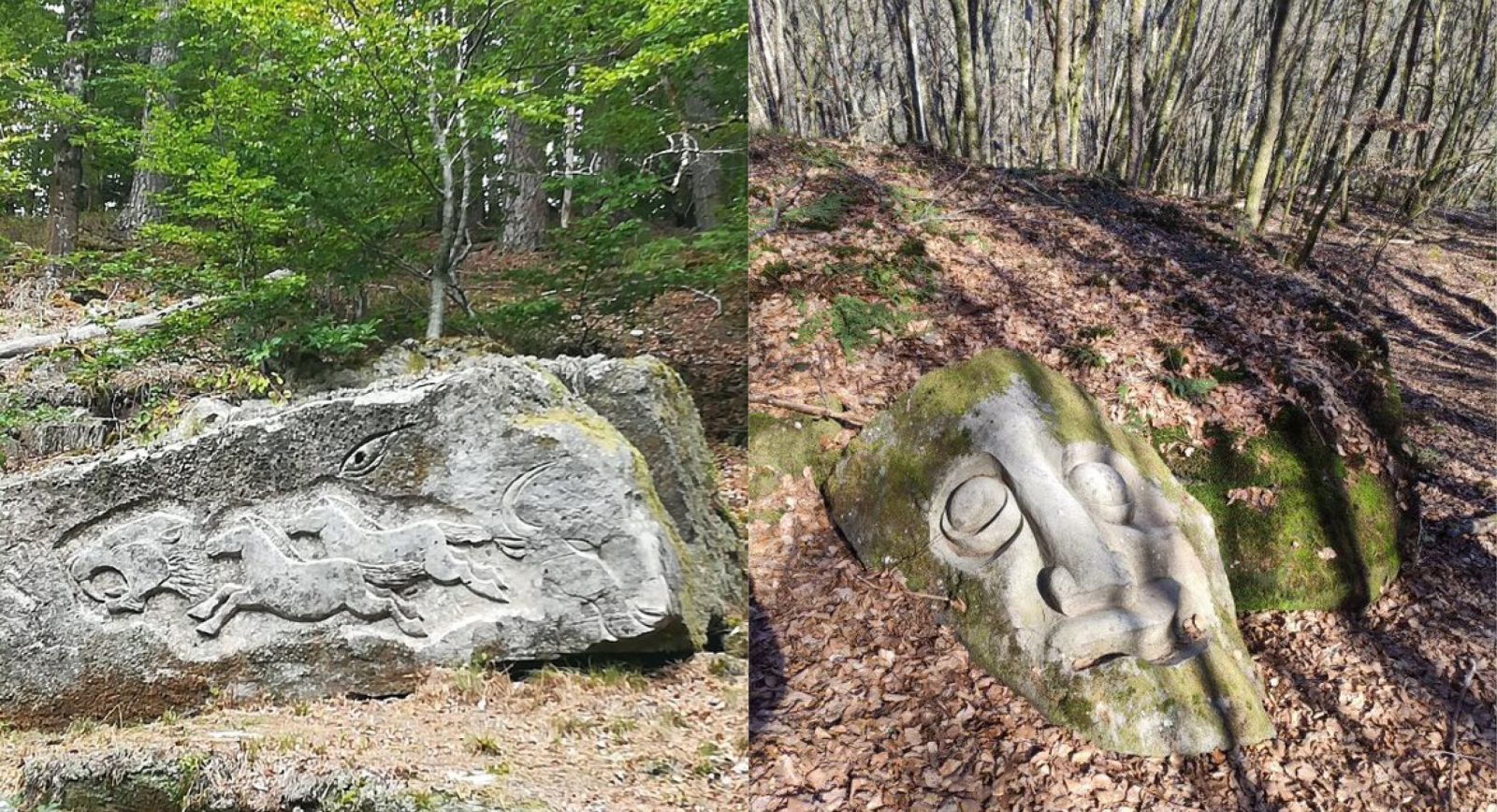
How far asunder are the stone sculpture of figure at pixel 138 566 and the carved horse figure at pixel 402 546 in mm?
227

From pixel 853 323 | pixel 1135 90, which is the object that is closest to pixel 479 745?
pixel 853 323

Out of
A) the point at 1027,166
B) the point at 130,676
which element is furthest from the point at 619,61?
the point at 1027,166

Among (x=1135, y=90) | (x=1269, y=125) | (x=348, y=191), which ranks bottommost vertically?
(x=348, y=191)

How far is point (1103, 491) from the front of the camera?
2615 mm

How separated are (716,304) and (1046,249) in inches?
135

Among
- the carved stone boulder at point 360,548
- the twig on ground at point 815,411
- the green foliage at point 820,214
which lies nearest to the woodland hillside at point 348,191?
the carved stone boulder at point 360,548

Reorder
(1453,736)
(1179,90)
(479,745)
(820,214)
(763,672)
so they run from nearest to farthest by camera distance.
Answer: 1. (479,745)
2. (1453,736)
3. (763,672)
4. (820,214)
5. (1179,90)

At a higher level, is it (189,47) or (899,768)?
(189,47)

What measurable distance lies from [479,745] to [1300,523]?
3.05 meters

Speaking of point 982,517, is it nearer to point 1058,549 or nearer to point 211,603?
point 1058,549

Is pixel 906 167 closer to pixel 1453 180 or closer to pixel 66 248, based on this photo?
pixel 1453 180

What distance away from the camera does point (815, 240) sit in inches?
154

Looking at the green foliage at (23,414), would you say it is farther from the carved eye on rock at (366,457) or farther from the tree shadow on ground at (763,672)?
the tree shadow on ground at (763,672)

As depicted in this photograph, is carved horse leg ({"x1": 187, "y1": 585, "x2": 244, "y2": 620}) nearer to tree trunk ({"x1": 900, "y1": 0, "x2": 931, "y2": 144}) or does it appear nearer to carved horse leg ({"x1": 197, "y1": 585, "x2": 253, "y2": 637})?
carved horse leg ({"x1": 197, "y1": 585, "x2": 253, "y2": 637})
